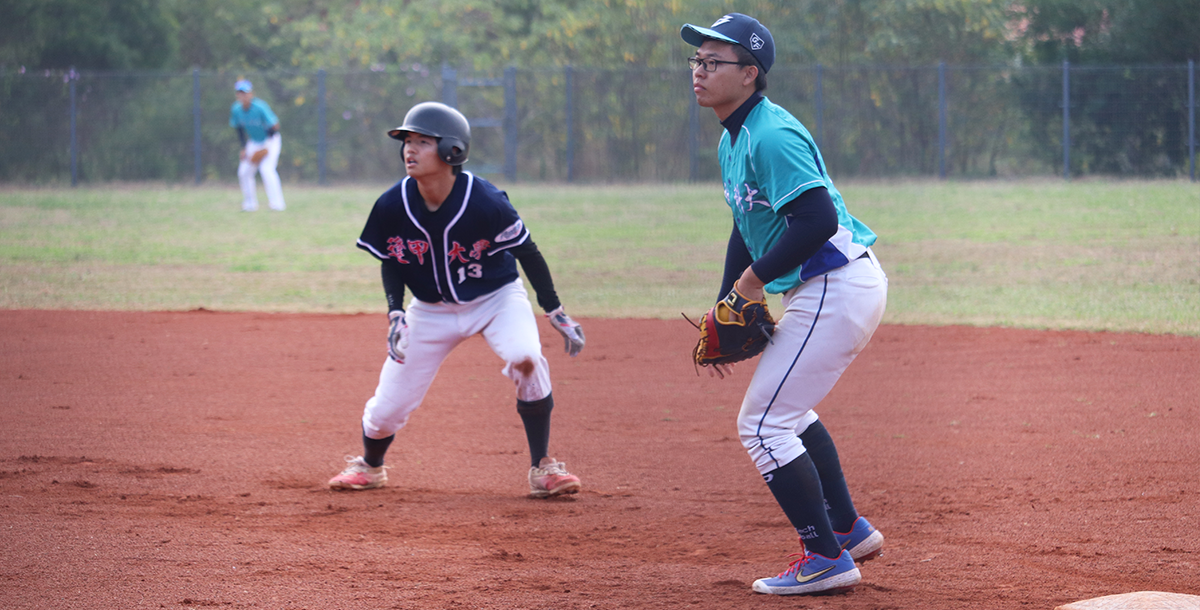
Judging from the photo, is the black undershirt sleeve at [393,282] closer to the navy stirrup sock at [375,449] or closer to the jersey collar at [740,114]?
the navy stirrup sock at [375,449]

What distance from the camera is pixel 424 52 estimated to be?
29469 millimetres

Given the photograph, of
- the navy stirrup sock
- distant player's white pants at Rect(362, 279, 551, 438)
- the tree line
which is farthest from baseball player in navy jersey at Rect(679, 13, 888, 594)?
the tree line

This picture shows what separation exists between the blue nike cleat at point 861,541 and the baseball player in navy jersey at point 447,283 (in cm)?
140

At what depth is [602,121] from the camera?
80.3ft

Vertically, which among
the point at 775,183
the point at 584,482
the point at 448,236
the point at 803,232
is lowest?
the point at 584,482

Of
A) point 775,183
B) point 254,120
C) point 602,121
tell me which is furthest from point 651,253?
point 775,183

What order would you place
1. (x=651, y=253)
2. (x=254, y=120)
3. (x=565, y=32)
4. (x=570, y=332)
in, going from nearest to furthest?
1. (x=570, y=332)
2. (x=651, y=253)
3. (x=254, y=120)
4. (x=565, y=32)

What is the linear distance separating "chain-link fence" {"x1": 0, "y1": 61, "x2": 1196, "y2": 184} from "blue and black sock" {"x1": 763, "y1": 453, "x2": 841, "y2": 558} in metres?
20.7

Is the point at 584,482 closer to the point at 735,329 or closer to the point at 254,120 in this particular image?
the point at 735,329

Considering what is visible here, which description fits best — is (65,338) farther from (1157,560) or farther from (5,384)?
(1157,560)

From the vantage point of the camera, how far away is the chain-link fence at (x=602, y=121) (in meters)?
22.4

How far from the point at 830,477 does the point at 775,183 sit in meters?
1.03

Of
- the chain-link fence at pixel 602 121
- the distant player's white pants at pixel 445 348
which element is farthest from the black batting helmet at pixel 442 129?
the chain-link fence at pixel 602 121

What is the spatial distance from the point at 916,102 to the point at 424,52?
41.4 ft
